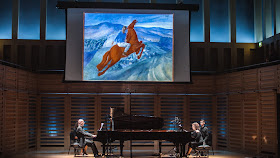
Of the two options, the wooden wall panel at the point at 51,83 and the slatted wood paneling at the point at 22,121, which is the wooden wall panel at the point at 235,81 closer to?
the wooden wall panel at the point at 51,83

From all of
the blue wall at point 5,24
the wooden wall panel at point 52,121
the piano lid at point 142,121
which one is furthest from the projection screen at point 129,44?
the blue wall at point 5,24

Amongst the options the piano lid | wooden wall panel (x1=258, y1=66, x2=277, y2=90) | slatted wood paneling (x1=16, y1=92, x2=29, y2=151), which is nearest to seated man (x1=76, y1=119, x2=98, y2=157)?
the piano lid

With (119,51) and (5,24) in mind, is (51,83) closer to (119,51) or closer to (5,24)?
(119,51)

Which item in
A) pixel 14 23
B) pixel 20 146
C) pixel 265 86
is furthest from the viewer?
pixel 14 23

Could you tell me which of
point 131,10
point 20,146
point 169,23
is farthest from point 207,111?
point 20,146

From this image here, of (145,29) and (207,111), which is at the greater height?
(145,29)

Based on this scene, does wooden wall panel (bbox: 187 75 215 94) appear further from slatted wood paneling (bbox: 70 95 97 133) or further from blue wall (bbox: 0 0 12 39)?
blue wall (bbox: 0 0 12 39)

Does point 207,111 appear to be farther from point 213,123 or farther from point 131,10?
point 131,10

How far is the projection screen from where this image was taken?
525 inches

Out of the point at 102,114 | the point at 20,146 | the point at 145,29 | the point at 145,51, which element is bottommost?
the point at 20,146

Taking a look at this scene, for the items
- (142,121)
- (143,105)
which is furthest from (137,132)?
(143,105)

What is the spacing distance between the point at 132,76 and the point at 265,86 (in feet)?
15.9

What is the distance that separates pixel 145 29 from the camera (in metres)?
13.7

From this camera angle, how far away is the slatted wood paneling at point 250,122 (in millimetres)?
11828
